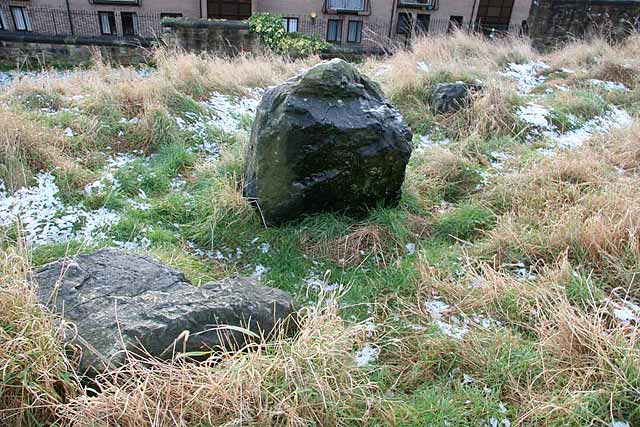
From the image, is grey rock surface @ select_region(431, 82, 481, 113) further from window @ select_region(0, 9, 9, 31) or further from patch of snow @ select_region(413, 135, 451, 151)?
window @ select_region(0, 9, 9, 31)

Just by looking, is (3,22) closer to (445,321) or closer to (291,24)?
(291,24)

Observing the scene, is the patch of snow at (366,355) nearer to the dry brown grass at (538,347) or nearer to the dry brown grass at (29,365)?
A: the dry brown grass at (538,347)

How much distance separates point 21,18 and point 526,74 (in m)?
17.4

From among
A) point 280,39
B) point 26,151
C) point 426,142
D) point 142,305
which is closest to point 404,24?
point 280,39

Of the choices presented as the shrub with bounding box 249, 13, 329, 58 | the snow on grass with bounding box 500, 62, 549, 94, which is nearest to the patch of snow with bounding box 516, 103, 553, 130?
the snow on grass with bounding box 500, 62, 549, 94

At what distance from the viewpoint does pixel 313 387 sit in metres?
2.04

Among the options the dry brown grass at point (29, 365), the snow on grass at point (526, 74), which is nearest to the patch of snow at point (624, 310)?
the dry brown grass at point (29, 365)

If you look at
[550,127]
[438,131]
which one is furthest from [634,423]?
[550,127]

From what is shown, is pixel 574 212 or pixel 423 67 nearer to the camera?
pixel 574 212

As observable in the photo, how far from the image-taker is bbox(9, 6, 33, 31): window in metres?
16.2

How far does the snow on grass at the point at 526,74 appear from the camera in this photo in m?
7.91

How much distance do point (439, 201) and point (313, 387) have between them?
288 centimetres

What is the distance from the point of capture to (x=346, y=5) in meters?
17.5

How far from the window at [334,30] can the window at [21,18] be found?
36.4 feet
